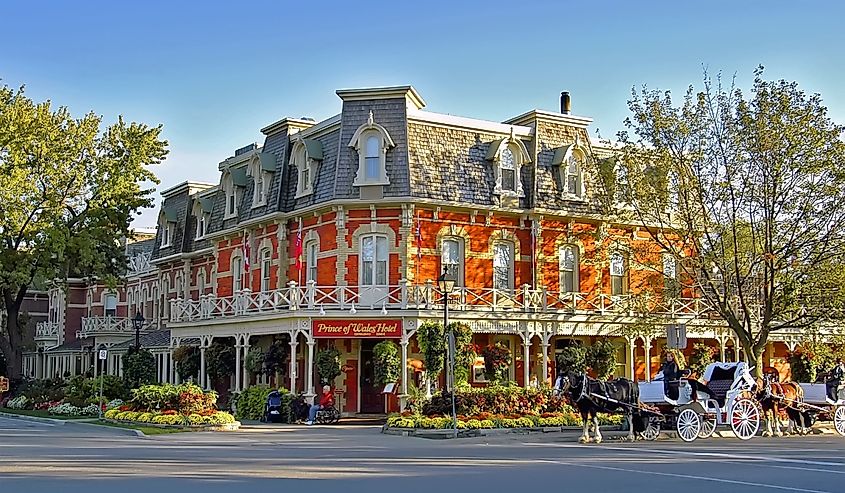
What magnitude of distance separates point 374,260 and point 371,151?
11.6ft

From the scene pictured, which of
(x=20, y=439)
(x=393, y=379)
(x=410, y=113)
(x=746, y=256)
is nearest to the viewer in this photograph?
(x=20, y=439)

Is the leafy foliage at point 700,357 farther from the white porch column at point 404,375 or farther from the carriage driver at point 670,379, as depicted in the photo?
the carriage driver at point 670,379

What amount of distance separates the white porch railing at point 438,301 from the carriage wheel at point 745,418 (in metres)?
9.17

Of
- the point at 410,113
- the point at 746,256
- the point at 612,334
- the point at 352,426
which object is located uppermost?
the point at 410,113

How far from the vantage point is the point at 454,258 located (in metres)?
33.5

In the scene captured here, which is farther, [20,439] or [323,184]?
[323,184]

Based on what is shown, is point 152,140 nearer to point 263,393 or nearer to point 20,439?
point 263,393

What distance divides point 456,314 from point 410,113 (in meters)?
6.86

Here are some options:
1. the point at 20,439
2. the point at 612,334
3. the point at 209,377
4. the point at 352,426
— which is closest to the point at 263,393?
the point at 352,426

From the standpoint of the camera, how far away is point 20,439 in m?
23.4

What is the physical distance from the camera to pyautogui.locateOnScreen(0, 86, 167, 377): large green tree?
41.0 metres

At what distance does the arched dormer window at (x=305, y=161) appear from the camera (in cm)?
3416

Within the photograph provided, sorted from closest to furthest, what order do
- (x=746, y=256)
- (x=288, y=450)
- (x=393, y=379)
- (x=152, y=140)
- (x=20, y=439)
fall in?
(x=288, y=450) < (x=20, y=439) < (x=746, y=256) < (x=393, y=379) < (x=152, y=140)

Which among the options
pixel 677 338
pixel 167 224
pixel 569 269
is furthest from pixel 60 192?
pixel 677 338
